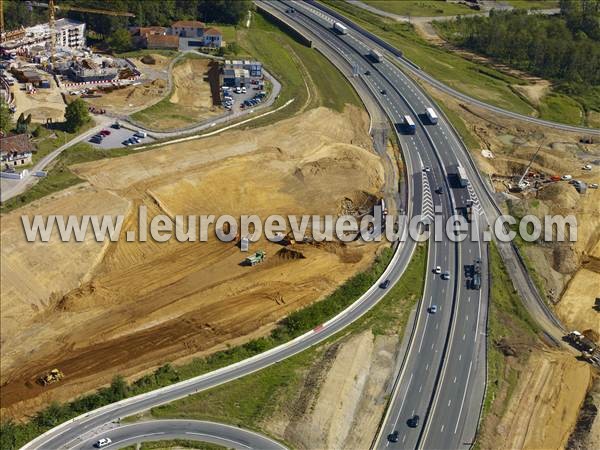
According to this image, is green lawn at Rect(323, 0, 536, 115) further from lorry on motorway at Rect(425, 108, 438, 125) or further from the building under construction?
the building under construction

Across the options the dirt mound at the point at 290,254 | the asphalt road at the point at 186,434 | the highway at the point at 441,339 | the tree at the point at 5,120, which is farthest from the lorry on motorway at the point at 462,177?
the tree at the point at 5,120

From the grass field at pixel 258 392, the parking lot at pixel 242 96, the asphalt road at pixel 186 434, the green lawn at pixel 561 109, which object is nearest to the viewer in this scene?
the asphalt road at pixel 186 434

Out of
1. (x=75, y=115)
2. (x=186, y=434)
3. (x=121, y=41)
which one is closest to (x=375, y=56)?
(x=121, y=41)

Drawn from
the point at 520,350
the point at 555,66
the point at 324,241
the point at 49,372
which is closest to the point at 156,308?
the point at 49,372

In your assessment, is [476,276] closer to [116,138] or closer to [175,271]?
[175,271]

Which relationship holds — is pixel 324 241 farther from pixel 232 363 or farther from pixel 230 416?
pixel 230 416

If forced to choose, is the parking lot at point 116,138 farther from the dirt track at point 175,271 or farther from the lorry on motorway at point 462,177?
the lorry on motorway at point 462,177

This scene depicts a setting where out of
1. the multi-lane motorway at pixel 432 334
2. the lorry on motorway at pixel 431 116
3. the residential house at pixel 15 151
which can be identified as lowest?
the multi-lane motorway at pixel 432 334
